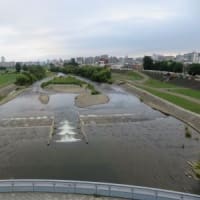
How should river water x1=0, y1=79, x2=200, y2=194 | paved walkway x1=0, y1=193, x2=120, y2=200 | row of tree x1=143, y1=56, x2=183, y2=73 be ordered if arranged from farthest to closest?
row of tree x1=143, y1=56, x2=183, y2=73
river water x1=0, y1=79, x2=200, y2=194
paved walkway x1=0, y1=193, x2=120, y2=200

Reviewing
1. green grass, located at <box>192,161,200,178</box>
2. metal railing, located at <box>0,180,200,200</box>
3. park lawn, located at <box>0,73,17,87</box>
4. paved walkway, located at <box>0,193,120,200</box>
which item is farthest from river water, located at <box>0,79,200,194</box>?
park lawn, located at <box>0,73,17,87</box>

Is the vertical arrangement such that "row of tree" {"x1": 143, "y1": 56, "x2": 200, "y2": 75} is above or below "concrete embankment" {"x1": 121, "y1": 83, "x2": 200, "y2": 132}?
above

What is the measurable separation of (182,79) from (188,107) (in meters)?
38.5

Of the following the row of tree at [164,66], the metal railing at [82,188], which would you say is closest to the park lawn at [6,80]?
the row of tree at [164,66]

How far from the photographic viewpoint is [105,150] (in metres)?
26.9

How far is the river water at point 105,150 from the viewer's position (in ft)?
69.7

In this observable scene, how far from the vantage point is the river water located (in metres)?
21.2

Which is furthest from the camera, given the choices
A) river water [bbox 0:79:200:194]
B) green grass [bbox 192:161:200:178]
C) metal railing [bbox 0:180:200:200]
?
green grass [bbox 192:161:200:178]

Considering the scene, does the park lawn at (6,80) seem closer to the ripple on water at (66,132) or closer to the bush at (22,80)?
Answer: the bush at (22,80)

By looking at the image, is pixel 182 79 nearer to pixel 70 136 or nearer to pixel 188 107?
pixel 188 107

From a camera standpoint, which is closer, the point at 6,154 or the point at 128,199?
the point at 128,199

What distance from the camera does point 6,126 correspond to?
120 feet

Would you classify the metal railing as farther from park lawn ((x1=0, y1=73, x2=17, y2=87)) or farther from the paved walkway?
park lawn ((x1=0, y1=73, x2=17, y2=87))

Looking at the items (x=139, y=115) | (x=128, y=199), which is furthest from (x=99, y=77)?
(x=128, y=199)
